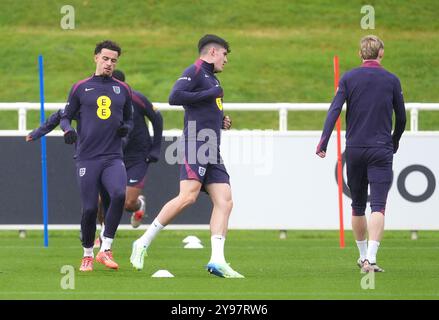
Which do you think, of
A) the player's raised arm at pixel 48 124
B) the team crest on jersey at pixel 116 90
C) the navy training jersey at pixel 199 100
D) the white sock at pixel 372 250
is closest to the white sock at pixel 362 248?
the white sock at pixel 372 250

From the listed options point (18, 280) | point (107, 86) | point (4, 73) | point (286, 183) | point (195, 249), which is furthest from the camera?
point (4, 73)

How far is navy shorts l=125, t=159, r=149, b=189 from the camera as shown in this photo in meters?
15.8

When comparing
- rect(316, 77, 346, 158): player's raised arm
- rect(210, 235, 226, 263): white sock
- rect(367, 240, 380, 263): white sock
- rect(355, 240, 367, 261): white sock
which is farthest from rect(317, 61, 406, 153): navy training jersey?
rect(210, 235, 226, 263): white sock

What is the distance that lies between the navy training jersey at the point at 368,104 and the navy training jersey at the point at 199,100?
0.95 metres

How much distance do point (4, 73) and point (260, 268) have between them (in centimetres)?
2182

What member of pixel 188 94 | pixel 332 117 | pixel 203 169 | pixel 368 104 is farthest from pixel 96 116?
pixel 368 104

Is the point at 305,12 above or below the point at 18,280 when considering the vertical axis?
above

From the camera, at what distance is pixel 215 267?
11945mm

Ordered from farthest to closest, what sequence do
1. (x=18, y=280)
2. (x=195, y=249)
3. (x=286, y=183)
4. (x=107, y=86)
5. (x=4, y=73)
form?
(x=4, y=73) → (x=286, y=183) → (x=195, y=249) → (x=107, y=86) → (x=18, y=280)

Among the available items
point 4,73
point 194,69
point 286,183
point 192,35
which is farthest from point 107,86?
point 192,35
